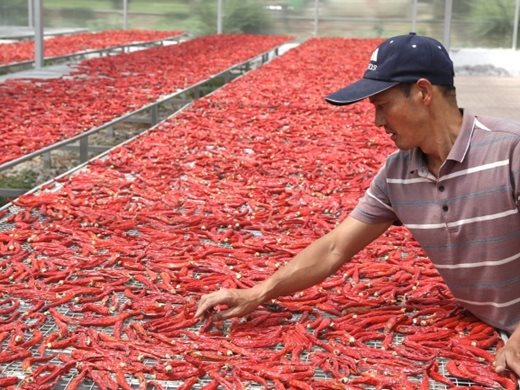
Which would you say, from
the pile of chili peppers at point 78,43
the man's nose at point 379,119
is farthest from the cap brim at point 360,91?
the pile of chili peppers at point 78,43

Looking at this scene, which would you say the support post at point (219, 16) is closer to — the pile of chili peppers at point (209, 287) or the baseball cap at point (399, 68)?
the pile of chili peppers at point (209, 287)

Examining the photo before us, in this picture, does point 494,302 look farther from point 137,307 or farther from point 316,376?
point 137,307

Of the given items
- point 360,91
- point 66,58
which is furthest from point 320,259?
point 66,58

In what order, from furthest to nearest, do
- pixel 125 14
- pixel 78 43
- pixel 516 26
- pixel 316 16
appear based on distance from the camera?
pixel 125 14, pixel 316 16, pixel 516 26, pixel 78 43

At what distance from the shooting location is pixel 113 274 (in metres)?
4.35

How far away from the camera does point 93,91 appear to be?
38.7 feet

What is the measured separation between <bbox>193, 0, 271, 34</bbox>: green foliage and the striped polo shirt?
82.7ft

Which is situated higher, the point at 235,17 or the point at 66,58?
the point at 235,17

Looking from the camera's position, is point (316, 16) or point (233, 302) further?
point (316, 16)

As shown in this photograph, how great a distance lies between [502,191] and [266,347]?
1080mm

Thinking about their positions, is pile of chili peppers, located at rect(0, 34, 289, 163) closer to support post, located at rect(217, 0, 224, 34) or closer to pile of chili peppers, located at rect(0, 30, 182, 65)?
pile of chili peppers, located at rect(0, 30, 182, 65)

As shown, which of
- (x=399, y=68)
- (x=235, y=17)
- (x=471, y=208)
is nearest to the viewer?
(x=399, y=68)

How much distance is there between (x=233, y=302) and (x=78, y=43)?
66.1 feet

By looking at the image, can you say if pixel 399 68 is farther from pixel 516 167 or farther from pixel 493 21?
pixel 493 21
